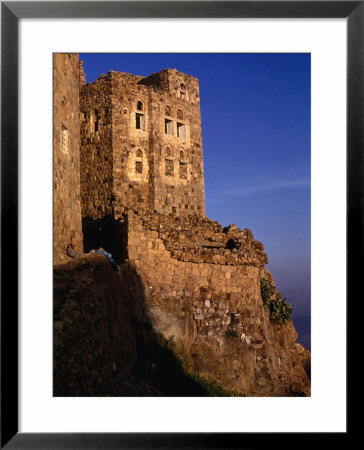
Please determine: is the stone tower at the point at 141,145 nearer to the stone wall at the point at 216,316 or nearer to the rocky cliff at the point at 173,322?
the rocky cliff at the point at 173,322

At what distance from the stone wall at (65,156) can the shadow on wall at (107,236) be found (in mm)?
1273

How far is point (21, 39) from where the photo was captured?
1016cm

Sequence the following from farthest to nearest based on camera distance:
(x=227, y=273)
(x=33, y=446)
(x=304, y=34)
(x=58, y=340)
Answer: (x=227, y=273) < (x=58, y=340) < (x=304, y=34) < (x=33, y=446)

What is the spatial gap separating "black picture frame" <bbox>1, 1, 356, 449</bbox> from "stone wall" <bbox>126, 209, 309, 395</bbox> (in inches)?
145

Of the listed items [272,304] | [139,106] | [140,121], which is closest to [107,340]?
[272,304]

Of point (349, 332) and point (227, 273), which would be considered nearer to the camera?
point (349, 332)

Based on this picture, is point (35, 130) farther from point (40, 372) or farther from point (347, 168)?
point (347, 168)

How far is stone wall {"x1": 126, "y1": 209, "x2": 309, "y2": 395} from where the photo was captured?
49.0 feet

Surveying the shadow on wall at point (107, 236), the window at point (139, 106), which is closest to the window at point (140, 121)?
the window at point (139, 106)

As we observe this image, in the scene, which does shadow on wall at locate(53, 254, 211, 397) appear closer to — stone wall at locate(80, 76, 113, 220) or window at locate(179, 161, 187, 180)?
stone wall at locate(80, 76, 113, 220)

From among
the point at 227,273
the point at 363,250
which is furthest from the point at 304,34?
the point at 227,273

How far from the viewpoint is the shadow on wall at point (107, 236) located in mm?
15773

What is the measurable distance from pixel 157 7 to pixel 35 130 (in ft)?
8.09

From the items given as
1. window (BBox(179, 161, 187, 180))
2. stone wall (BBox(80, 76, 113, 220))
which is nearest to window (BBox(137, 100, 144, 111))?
stone wall (BBox(80, 76, 113, 220))
